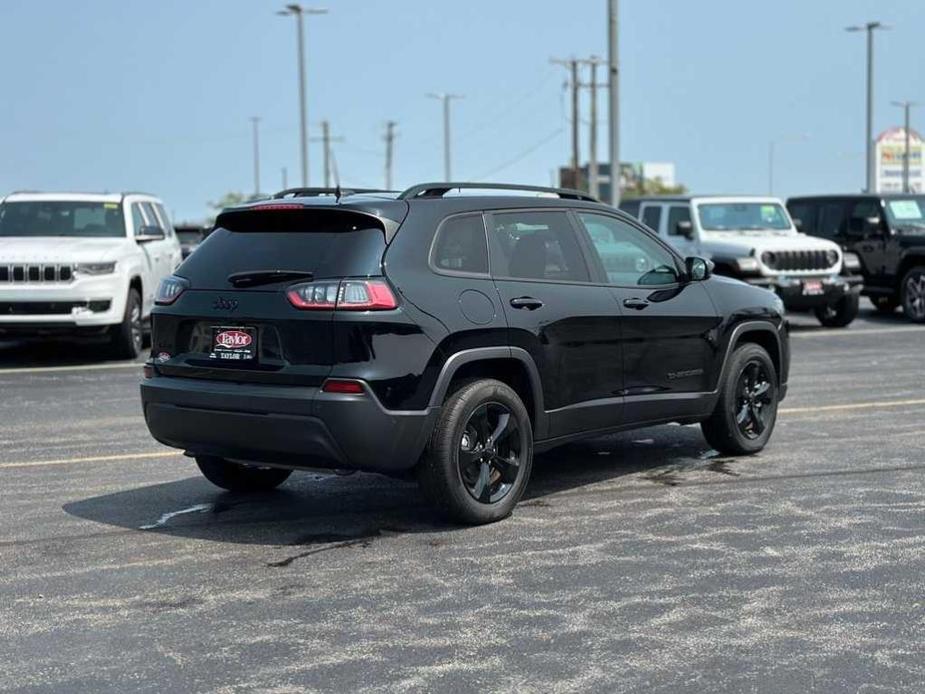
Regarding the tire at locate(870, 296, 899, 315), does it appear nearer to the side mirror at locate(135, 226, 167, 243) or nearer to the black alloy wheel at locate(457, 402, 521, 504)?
the side mirror at locate(135, 226, 167, 243)

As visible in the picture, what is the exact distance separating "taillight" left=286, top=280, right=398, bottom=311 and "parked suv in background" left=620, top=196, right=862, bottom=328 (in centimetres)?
1252

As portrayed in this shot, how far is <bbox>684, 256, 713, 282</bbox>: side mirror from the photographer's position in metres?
8.56

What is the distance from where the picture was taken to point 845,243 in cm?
2147

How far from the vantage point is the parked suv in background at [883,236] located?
20547mm

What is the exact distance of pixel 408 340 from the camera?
6.66 meters

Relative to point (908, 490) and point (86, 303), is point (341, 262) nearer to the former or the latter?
point (908, 490)

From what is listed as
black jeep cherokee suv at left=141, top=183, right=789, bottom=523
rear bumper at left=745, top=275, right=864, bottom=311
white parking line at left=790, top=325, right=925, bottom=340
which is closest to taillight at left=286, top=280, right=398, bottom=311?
black jeep cherokee suv at left=141, top=183, right=789, bottom=523

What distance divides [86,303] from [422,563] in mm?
9751

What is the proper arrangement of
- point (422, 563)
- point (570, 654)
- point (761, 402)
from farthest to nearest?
point (761, 402) < point (422, 563) < point (570, 654)

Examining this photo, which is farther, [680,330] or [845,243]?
[845,243]

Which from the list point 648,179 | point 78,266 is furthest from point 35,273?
point 648,179

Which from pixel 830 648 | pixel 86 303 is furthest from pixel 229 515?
pixel 86 303

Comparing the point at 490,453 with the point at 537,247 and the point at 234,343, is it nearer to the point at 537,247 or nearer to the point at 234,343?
the point at 537,247

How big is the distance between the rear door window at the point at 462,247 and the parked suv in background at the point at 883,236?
14.6 metres
